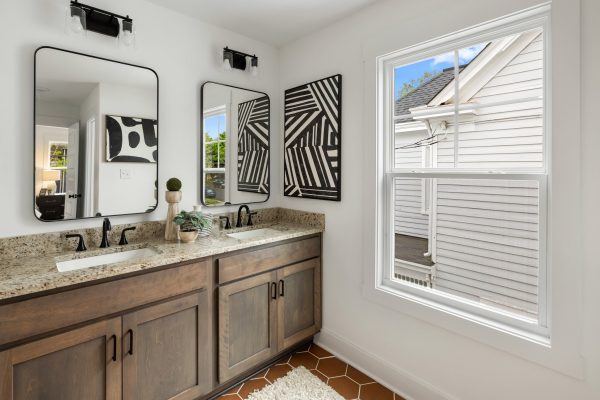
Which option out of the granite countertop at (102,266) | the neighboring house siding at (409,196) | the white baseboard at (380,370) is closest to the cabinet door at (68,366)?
the granite countertop at (102,266)

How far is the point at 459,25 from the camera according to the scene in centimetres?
177

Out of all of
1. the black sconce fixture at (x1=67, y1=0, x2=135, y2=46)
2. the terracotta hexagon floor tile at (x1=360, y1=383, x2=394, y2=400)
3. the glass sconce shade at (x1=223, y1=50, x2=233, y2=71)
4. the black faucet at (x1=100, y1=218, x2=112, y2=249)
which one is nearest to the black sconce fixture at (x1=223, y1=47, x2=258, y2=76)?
the glass sconce shade at (x1=223, y1=50, x2=233, y2=71)

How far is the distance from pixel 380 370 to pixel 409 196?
1212 mm

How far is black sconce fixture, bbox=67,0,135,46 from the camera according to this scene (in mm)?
1782

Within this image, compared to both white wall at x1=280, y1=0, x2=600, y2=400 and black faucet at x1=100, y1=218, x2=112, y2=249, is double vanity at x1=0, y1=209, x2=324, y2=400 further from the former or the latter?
white wall at x1=280, y1=0, x2=600, y2=400

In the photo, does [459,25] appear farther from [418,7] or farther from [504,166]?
[504,166]

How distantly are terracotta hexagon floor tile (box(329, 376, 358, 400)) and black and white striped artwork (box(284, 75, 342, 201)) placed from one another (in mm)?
1266

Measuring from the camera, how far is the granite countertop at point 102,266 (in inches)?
52.2

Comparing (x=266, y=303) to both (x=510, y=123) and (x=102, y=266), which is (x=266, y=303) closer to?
(x=102, y=266)

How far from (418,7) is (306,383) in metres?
2.50

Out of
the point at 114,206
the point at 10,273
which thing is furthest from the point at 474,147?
the point at 10,273

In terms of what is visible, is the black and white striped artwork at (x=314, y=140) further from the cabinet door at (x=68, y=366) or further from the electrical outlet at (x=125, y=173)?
the cabinet door at (x=68, y=366)

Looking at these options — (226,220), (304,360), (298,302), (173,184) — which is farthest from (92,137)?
(304,360)

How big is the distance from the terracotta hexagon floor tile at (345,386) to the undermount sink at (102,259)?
Answer: 1.44 meters
